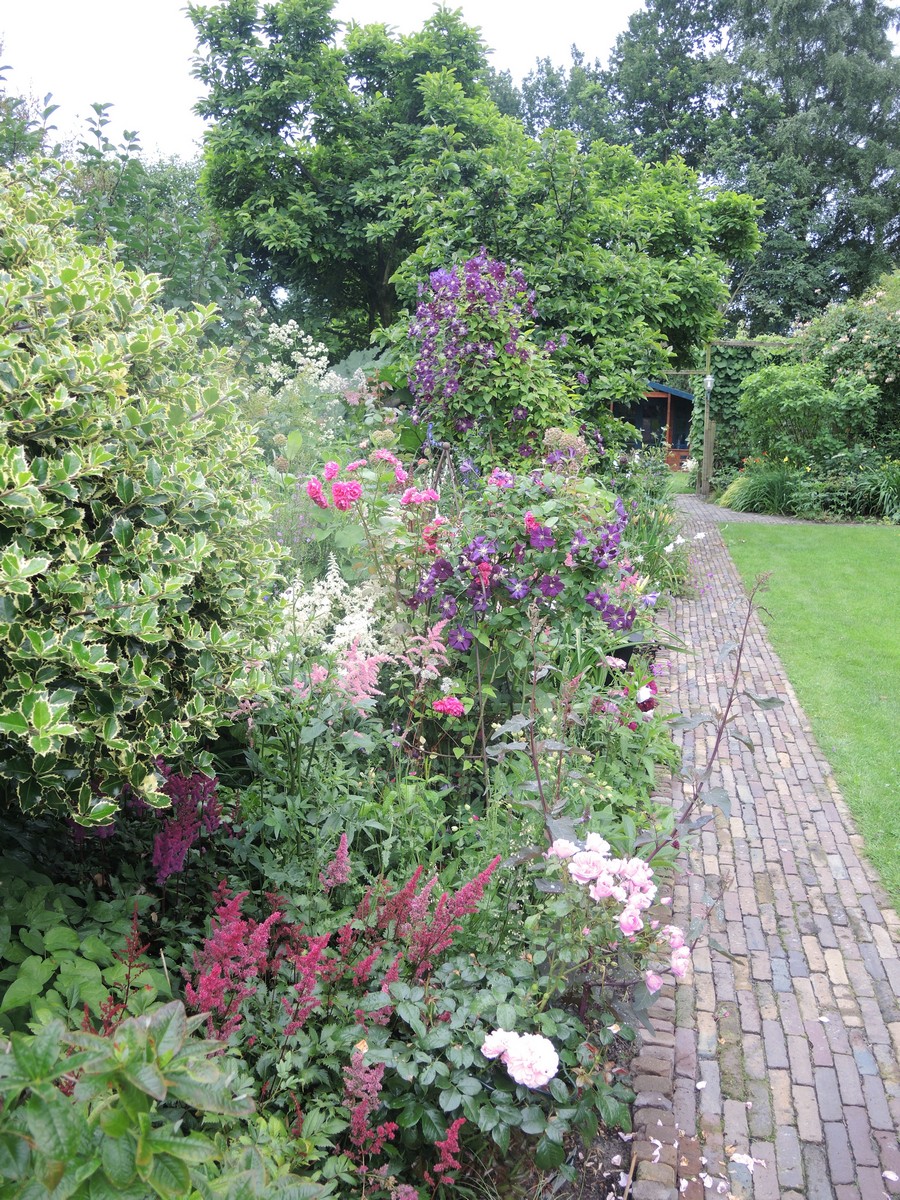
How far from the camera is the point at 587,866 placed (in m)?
1.98

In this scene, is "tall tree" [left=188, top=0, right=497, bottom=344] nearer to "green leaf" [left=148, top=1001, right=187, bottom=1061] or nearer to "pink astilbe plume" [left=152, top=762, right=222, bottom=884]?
"pink astilbe plume" [left=152, top=762, right=222, bottom=884]

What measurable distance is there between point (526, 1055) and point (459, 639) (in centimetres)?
193

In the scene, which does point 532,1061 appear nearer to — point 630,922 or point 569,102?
point 630,922

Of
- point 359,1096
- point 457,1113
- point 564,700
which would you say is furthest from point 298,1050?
point 564,700

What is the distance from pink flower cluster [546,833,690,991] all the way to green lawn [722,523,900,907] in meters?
1.80

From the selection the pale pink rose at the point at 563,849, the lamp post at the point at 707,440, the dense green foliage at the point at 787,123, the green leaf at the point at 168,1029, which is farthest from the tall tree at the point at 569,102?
the green leaf at the point at 168,1029

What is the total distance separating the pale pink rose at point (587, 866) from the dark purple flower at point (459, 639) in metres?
1.58

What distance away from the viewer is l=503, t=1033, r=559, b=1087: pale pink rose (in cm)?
174

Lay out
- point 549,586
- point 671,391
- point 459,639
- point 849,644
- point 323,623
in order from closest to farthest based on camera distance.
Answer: point 323,623 → point 459,639 → point 549,586 → point 849,644 → point 671,391

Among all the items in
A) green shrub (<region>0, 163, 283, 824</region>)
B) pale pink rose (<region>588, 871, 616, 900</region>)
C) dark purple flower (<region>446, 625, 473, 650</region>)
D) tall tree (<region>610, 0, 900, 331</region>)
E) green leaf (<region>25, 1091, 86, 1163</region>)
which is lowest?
pale pink rose (<region>588, 871, 616, 900</region>)

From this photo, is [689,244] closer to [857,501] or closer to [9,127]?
[857,501]

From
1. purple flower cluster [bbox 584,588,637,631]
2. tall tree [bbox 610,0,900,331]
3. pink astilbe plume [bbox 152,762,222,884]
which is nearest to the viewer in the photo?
pink astilbe plume [bbox 152,762,222,884]

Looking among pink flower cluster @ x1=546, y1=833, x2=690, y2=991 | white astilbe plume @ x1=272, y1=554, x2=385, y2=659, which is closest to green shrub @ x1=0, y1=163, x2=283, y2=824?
white astilbe plume @ x1=272, y1=554, x2=385, y2=659

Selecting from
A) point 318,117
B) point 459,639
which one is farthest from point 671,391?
point 459,639
